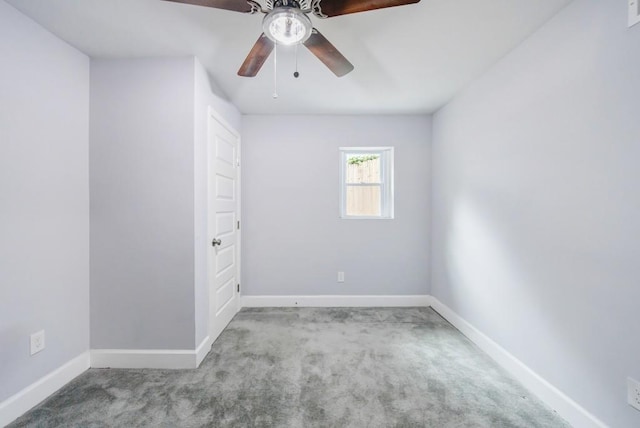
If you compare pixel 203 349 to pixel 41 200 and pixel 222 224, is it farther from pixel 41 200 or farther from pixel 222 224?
pixel 41 200

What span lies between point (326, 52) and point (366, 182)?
208 centimetres

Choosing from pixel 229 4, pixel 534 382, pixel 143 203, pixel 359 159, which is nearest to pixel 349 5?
pixel 229 4

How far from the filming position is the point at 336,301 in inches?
131

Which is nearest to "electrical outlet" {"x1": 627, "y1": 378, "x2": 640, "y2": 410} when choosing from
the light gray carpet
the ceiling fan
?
the light gray carpet

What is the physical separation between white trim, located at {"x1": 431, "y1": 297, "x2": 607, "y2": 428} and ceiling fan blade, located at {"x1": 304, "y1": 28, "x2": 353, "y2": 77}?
2.32 m

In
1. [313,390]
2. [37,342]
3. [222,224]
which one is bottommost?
[313,390]

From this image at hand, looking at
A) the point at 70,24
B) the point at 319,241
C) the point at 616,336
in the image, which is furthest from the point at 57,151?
the point at 616,336

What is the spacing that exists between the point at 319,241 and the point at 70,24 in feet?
8.99

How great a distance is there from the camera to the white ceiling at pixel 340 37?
1575mm

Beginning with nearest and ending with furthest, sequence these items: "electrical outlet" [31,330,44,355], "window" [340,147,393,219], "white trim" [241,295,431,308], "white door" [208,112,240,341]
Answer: "electrical outlet" [31,330,44,355], "white door" [208,112,240,341], "white trim" [241,295,431,308], "window" [340,147,393,219]

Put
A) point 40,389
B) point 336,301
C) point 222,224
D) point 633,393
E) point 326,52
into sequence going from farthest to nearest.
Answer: point 336,301 → point 222,224 → point 40,389 → point 326,52 → point 633,393

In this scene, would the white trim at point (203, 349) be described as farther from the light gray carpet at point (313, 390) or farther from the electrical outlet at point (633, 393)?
the electrical outlet at point (633, 393)

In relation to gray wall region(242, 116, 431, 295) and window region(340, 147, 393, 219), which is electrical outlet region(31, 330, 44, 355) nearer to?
gray wall region(242, 116, 431, 295)

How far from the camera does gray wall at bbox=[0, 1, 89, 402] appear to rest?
5.07 ft
